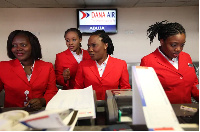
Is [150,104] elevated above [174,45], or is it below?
below

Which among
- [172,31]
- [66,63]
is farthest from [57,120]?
[66,63]

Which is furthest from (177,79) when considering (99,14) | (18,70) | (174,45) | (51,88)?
(99,14)

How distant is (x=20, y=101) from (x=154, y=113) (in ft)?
4.36

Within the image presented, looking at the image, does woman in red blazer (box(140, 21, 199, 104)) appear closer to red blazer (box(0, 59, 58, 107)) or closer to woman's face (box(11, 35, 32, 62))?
red blazer (box(0, 59, 58, 107))

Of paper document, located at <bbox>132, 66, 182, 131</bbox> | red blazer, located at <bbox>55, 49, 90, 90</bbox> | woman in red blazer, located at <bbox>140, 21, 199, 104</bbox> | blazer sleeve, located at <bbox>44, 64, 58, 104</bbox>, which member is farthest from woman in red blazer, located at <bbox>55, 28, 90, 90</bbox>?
paper document, located at <bbox>132, 66, 182, 131</bbox>

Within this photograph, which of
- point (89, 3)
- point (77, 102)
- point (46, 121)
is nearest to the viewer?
point (46, 121)

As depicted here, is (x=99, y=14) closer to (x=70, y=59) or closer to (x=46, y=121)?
(x=70, y=59)

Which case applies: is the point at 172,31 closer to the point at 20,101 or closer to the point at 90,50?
the point at 90,50

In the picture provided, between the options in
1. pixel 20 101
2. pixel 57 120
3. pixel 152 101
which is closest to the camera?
pixel 57 120

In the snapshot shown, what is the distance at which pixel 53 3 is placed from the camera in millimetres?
4688

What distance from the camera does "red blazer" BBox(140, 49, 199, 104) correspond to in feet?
5.42

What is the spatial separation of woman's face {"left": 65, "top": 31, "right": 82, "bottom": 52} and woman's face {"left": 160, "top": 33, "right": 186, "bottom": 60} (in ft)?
5.29

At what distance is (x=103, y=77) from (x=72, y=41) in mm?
1316

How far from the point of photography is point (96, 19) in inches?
205
